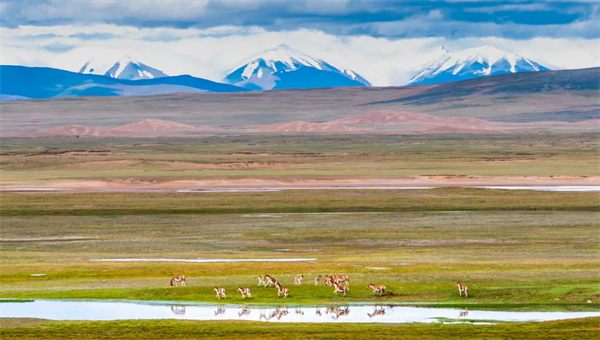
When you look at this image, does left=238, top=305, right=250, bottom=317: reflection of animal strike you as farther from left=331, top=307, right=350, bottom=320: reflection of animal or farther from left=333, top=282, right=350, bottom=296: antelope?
left=333, top=282, right=350, bottom=296: antelope

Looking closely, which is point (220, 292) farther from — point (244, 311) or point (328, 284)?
point (328, 284)

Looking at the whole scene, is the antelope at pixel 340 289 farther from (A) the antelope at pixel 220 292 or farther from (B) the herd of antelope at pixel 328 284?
(A) the antelope at pixel 220 292

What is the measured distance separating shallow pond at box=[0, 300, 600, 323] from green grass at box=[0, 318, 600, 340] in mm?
1203

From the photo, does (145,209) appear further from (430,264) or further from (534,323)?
(534,323)

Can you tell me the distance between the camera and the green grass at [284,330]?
23.9 meters

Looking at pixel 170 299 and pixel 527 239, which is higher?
pixel 527 239

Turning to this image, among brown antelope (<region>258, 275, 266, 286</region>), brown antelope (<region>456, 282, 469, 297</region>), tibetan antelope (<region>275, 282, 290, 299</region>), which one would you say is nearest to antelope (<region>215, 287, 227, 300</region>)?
tibetan antelope (<region>275, 282, 290, 299</region>)

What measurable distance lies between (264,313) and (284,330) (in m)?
3.22

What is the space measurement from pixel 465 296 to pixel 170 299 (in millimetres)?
9080

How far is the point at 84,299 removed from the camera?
3044 cm

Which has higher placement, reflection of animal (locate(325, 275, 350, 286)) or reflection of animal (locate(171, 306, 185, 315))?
reflection of animal (locate(325, 275, 350, 286))

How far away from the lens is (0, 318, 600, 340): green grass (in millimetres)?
23891

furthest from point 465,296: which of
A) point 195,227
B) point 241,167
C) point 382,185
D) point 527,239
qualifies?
point 241,167

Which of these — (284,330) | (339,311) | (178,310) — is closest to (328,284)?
(339,311)
